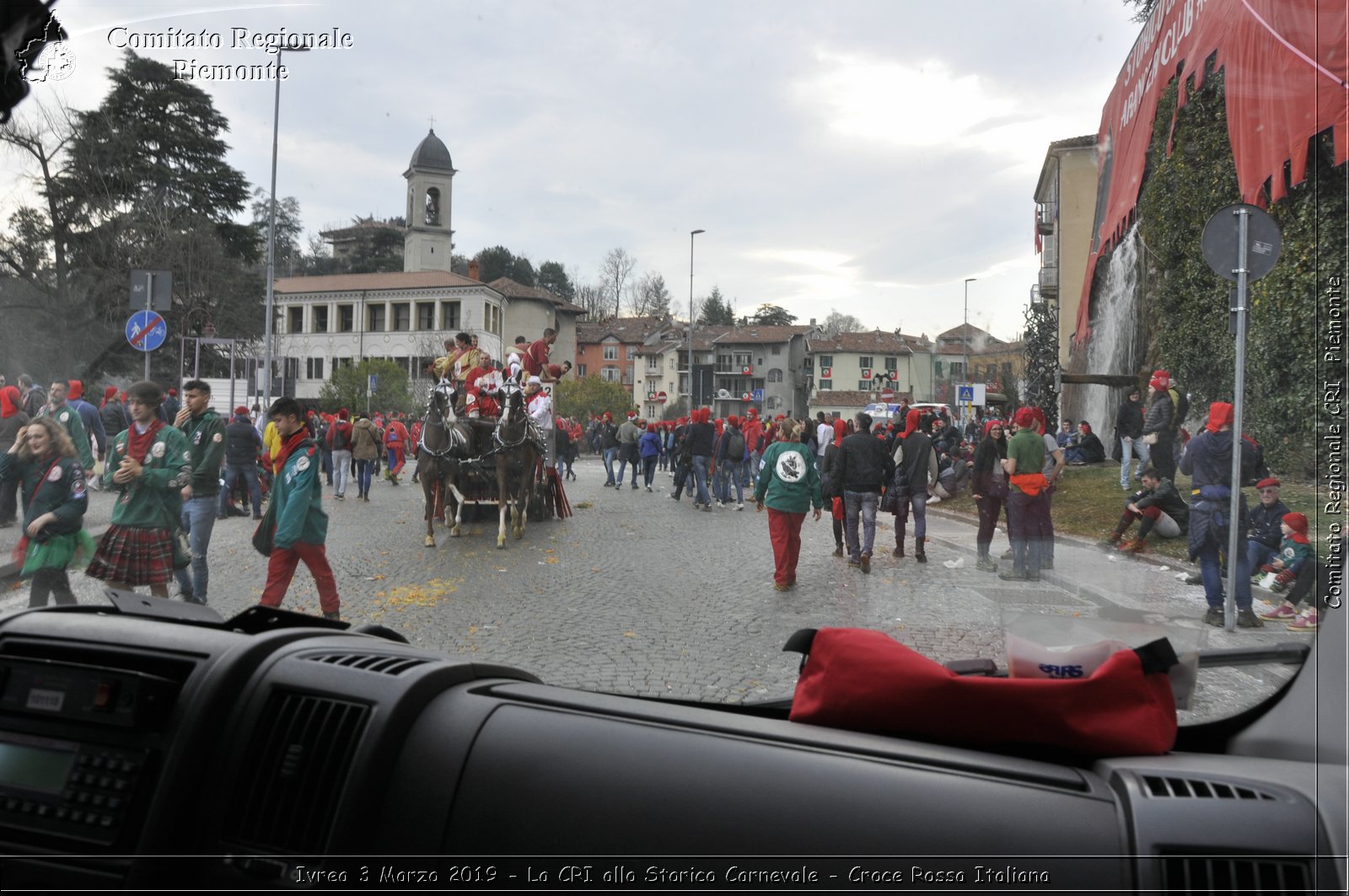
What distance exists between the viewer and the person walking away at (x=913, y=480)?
941cm

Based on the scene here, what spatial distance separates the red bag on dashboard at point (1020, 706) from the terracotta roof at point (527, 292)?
6.63ft

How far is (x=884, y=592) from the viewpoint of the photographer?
6887 mm

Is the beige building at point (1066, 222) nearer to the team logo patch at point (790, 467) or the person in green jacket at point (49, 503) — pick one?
the person in green jacket at point (49, 503)

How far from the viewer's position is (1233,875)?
1.23 metres

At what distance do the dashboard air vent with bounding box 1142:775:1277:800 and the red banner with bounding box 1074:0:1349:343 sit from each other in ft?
4.07

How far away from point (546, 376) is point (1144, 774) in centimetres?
1131

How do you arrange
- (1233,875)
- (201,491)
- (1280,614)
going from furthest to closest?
(201,491) → (1280,614) → (1233,875)

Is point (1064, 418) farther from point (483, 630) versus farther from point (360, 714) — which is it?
point (360, 714)

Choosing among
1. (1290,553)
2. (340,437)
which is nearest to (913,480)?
(340,437)

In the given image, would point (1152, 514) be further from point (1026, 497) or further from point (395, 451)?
point (395, 451)

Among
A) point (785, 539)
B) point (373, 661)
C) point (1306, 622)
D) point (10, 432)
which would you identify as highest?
point (10, 432)

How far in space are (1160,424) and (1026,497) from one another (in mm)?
2327

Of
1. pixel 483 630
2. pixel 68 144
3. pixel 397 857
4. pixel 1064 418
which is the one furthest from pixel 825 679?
pixel 1064 418

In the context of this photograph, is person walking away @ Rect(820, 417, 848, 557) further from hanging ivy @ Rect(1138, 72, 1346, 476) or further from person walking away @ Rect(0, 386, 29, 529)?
person walking away @ Rect(0, 386, 29, 529)
